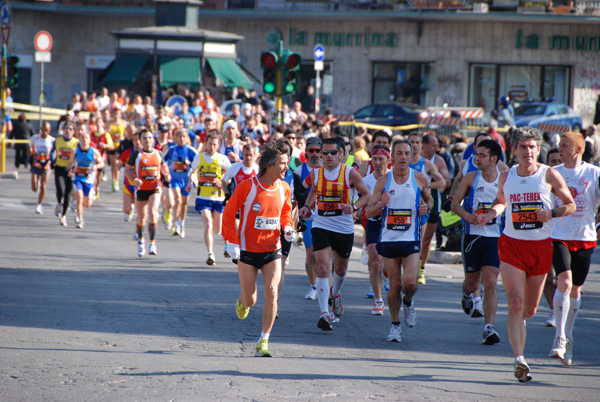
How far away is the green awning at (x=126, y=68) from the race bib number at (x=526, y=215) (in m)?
30.9

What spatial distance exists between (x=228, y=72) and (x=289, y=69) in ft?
67.1

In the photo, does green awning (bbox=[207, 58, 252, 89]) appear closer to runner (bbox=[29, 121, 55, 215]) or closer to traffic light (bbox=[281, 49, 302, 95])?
runner (bbox=[29, 121, 55, 215])

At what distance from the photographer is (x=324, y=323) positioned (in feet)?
29.1

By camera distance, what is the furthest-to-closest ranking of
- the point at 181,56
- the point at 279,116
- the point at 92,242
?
the point at 181,56, the point at 279,116, the point at 92,242

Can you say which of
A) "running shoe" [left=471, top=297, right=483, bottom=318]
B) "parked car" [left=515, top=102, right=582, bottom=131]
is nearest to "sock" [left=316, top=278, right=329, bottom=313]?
"running shoe" [left=471, top=297, right=483, bottom=318]

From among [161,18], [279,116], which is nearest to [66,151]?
[279,116]

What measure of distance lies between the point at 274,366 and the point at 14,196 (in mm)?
15130

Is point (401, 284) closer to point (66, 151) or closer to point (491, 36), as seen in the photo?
point (66, 151)

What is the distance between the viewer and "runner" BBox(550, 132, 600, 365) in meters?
7.93

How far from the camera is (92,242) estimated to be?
14.8 metres

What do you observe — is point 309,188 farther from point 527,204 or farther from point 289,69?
point 289,69

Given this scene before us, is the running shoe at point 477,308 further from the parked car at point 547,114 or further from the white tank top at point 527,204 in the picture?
the parked car at point 547,114

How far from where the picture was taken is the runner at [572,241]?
793cm

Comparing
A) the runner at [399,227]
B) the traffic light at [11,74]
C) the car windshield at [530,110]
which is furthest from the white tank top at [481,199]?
the car windshield at [530,110]
